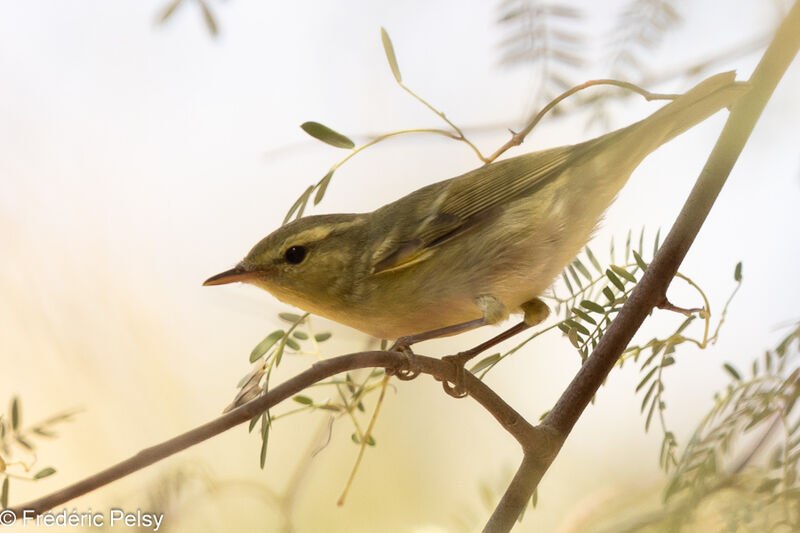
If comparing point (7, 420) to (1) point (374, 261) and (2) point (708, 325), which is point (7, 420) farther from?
(2) point (708, 325)

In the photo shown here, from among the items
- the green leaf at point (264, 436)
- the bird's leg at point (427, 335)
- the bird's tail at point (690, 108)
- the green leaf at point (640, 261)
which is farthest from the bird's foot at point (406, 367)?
the bird's tail at point (690, 108)

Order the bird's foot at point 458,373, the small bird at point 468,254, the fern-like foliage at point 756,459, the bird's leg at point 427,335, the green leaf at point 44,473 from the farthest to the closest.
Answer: the small bird at point 468,254, the bird's leg at point 427,335, the bird's foot at point 458,373, the green leaf at point 44,473, the fern-like foliage at point 756,459

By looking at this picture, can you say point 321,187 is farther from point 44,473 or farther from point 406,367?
point 44,473

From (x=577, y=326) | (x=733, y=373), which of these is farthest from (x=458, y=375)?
(x=733, y=373)

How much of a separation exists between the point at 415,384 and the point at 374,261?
0.38 meters

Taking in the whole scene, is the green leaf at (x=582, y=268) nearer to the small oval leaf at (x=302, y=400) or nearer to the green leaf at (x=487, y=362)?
the green leaf at (x=487, y=362)

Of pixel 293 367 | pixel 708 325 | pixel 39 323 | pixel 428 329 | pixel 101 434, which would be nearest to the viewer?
pixel 708 325

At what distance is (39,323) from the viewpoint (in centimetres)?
134

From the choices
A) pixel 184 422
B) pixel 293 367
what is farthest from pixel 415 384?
pixel 184 422

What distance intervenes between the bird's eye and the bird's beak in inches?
1.8

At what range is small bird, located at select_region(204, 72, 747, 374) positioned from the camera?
88 cm

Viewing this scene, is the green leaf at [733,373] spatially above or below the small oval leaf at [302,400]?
above

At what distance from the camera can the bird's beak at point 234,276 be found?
86 centimetres

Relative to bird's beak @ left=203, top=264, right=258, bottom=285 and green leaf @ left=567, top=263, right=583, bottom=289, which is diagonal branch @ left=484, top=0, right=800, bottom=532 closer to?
green leaf @ left=567, top=263, right=583, bottom=289
